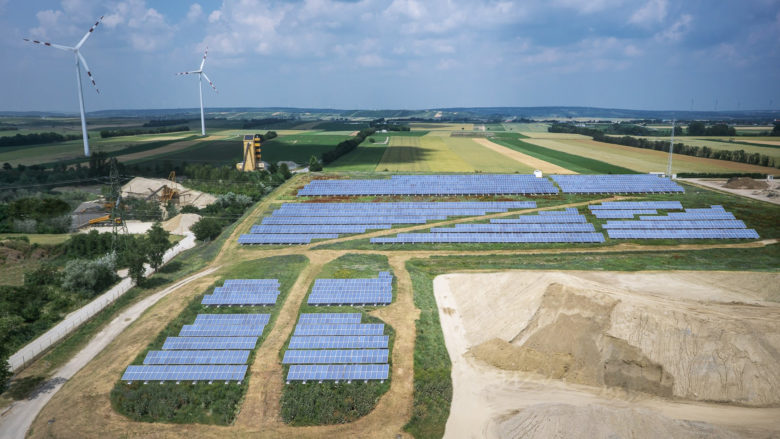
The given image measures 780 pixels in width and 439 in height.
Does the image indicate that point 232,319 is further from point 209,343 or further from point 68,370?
point 68,370

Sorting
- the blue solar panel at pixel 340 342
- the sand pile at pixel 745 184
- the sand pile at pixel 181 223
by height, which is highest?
the sand pile at pixel 745 184

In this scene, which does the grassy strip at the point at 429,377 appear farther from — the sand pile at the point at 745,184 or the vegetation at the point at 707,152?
the vegetation at the point at 707,152

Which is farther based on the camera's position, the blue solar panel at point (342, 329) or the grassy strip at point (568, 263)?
the grassy strip at point (568, 263)

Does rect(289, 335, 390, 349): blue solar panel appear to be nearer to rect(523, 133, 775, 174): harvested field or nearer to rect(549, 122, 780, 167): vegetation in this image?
rect(523, 133, 775, 174): harvested field

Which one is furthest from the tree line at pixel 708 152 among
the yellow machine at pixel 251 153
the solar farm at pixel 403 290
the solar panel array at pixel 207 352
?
the solar panel array at pixel 207 352

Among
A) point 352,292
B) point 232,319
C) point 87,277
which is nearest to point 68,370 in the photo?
point 232,319

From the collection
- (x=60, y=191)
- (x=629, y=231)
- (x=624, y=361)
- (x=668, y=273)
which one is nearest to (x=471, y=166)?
(x=629, y=231)

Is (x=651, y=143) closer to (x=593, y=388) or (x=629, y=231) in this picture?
(x=629, y=231)
